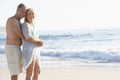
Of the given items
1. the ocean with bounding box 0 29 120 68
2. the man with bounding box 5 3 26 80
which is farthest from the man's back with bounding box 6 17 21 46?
the ocean with bounding box 0 29 120 68

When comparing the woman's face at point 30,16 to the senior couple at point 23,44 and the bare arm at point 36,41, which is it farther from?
the bare arm at point 36,41

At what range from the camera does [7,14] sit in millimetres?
11828

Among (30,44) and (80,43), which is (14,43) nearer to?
(30,44)

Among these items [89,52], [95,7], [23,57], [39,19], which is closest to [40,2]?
[39,19]

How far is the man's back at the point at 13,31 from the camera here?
12.1 ft

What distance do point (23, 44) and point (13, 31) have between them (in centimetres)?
15

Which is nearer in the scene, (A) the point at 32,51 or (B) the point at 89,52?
(A) the point at 32,51

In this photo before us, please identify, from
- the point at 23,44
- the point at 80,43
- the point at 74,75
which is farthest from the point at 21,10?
the point at 80,43

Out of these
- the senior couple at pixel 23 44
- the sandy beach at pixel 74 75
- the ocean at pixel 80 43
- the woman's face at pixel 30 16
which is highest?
the woman's face at pixel 30 16

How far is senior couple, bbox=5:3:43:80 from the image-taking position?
363cm

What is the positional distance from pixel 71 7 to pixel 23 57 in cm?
912

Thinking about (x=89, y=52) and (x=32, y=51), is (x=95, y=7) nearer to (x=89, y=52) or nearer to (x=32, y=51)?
(x=89, y=52)

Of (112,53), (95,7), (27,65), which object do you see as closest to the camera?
(27,65)

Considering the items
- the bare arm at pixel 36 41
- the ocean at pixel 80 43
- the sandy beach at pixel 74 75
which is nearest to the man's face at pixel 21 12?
the bare arm at pixel 36 41
